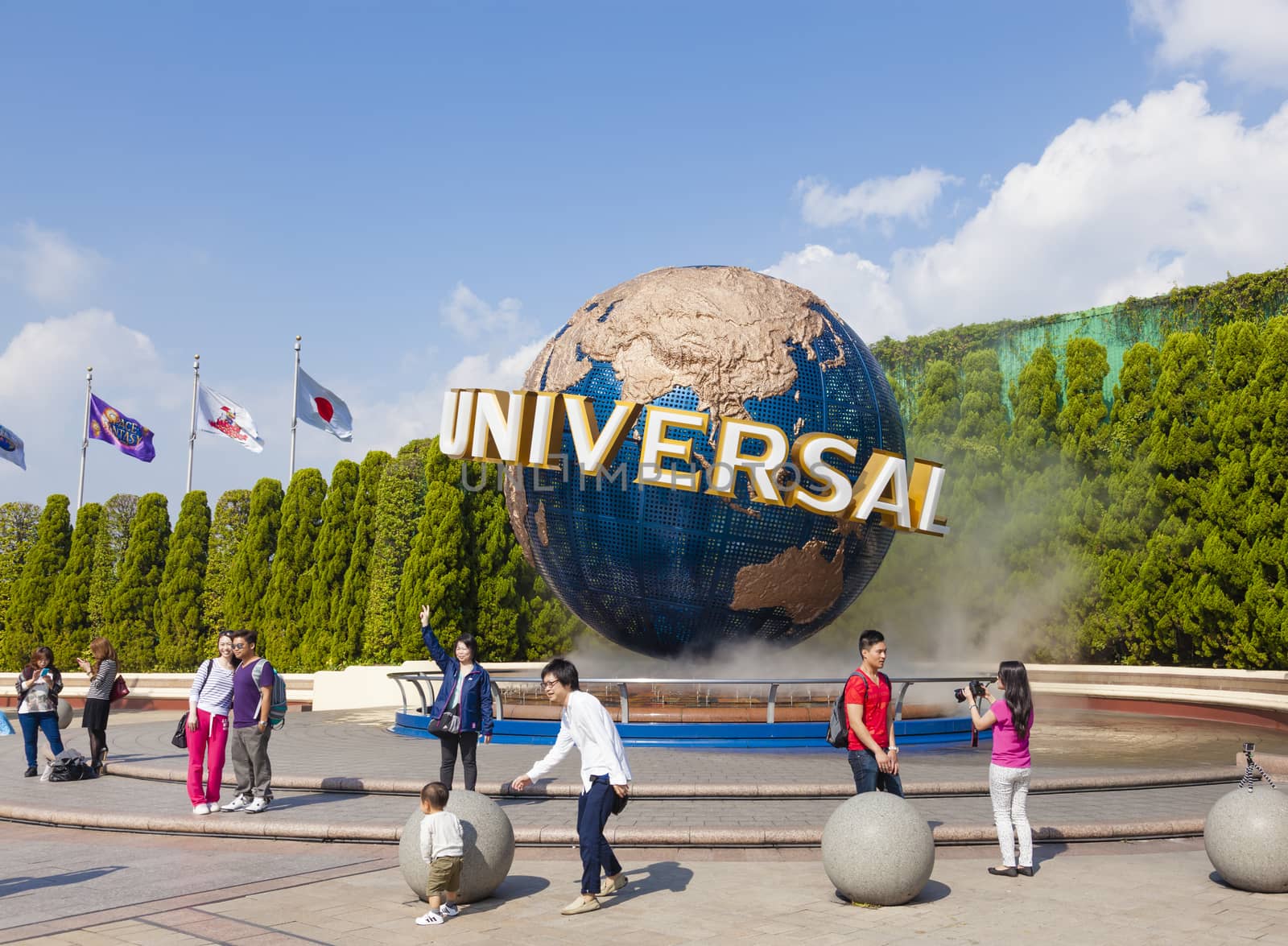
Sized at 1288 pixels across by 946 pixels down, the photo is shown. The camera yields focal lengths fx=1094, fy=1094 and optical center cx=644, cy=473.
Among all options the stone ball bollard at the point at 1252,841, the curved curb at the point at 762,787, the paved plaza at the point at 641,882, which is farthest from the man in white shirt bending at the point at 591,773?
the stone ball bollard at the point at 1252,841

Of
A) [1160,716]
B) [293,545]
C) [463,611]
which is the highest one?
[293,545]

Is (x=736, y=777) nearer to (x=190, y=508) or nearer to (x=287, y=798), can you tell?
(x=287, y=798)

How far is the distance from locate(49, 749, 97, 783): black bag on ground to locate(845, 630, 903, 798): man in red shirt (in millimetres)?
8662

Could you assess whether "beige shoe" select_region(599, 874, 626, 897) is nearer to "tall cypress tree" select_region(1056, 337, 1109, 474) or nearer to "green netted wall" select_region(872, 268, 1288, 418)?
"tall cypress tree" select_region(1056, 337, 1109, 474)

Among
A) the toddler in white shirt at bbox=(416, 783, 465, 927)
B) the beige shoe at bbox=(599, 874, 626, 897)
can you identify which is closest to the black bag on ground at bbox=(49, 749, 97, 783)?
the toddler in white shirt at bbox=(416, 783, 465, 927)

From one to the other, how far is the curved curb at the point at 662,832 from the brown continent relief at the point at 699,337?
23.2 ft

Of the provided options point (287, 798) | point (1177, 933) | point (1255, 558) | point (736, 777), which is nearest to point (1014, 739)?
point (1177, 933)

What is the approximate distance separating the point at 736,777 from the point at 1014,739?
3.88 meters

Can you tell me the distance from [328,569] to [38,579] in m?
10.9

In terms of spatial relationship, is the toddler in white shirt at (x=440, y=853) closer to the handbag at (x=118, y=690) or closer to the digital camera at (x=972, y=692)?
the digital camera at (x=972, y=692)

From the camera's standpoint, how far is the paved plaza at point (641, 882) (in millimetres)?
6039

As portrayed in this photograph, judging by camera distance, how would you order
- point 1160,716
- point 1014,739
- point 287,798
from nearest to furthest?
point 1014,739, point 287,798, point 1160,716

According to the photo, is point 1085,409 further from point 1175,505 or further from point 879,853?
point 879,853

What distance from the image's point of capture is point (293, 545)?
89.8 feet
